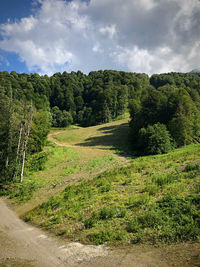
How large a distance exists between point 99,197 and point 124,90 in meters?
96.9

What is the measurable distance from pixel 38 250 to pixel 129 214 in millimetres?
5773

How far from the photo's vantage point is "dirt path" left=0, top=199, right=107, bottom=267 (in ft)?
23.9

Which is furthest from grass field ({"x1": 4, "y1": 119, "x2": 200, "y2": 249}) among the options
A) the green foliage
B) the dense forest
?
the dense forest

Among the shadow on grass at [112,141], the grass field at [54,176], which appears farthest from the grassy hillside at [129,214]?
the shadow on grass at [112,141]

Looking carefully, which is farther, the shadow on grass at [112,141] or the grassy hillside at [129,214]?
the shadow on grass at [112,141]

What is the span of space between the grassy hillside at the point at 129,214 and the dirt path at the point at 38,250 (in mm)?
698

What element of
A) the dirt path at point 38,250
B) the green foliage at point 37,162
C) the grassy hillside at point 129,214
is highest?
the green foliage at point 37,162

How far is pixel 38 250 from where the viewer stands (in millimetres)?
8383

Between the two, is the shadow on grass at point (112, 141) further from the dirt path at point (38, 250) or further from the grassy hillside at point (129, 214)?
the dirt path at point (38, 250)

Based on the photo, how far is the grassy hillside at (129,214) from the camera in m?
7.95

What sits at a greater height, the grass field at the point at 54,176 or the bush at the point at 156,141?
the bush at the point at 156,141

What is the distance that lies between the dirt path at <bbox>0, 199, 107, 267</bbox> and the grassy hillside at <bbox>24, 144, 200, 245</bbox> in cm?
70

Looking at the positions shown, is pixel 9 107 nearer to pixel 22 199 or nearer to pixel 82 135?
pixel 22 199

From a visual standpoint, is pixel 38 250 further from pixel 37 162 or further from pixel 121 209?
pixel 37 162
